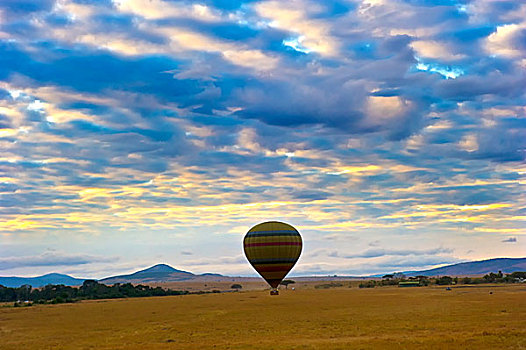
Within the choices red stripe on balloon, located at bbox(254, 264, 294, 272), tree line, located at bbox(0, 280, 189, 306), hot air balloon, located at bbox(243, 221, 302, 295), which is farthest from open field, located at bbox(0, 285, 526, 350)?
tree line, located at bbox(0, 280, 189, 306)

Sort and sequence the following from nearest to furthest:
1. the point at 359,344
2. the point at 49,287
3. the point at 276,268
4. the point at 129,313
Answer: the point at 359,344, the point at 129,313, the point at 276,268, the point at 49,287

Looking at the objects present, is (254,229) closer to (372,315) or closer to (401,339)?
(372,315)

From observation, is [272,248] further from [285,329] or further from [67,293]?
[67,293]

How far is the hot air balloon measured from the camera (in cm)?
10512

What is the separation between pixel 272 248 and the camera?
10469 cm

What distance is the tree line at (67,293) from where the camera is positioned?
481 ft

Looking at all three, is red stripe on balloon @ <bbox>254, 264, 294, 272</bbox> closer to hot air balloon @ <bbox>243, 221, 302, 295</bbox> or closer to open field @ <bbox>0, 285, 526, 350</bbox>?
hot air balloon @ <bbox>243, 221, 302, 295</bbox>

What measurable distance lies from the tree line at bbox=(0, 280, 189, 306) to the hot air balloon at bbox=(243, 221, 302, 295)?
5168 centimetres

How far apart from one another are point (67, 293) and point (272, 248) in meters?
73.3

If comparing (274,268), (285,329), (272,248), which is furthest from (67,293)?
(285,329)

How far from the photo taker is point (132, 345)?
5503 cm

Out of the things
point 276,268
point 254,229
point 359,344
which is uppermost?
point 254,229

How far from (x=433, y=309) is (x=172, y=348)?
46.4 m

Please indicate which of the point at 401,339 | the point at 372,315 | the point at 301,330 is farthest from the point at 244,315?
the point at 401,339
